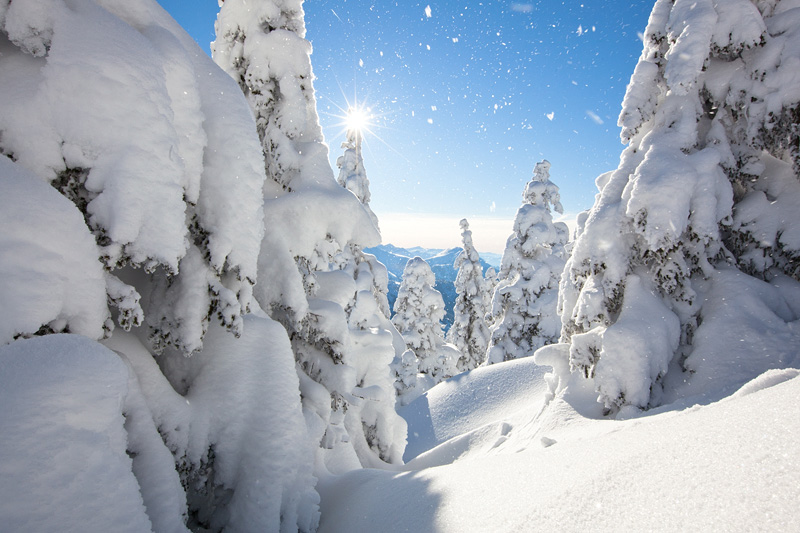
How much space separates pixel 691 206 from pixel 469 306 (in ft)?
65.7

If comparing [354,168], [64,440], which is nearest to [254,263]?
[64,440]

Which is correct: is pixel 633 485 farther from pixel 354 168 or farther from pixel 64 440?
pixel 354 168

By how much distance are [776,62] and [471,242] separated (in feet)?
64.2

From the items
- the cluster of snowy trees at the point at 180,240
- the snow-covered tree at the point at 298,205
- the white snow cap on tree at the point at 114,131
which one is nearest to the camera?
the cluster of snowy trees at the point at 180,240

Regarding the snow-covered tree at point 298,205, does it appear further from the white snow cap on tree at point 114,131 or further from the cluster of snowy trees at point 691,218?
the cluster of snowy trees at point 691,218

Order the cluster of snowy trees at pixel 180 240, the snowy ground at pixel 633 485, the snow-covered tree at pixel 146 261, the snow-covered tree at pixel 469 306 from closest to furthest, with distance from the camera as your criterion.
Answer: the snowy ground at pixel 633 485
the snow-covered tree at pixel 146 261
the cluster of snowy trees at pixel 180 240
the snow-covered tree at pixel 469 306

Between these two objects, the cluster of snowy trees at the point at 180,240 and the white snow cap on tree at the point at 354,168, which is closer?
the cluster of snowy trees at the point at 180,240

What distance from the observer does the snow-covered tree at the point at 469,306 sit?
26.2 meters

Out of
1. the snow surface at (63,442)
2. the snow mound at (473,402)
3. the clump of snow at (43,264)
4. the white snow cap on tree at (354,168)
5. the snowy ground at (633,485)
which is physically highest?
the white snow cap on tree at (354,168)

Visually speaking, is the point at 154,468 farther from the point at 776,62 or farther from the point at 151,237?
the point at 776,62

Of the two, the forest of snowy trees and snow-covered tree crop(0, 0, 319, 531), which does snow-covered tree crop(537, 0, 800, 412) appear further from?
snow-covered tree crop(0, 0, 319, 531)

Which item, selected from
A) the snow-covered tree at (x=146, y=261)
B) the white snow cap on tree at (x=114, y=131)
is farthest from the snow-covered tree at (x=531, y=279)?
the white snow cap on tree at (x=114, y=131)

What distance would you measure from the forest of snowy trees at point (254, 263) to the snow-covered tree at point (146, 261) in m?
0.02

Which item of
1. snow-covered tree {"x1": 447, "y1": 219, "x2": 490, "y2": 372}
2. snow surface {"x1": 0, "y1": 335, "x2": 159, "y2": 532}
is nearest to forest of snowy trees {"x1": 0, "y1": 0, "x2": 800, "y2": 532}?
snow surface {"x1": 0, "y1": 335, "x2": 159, "y2": 532}
